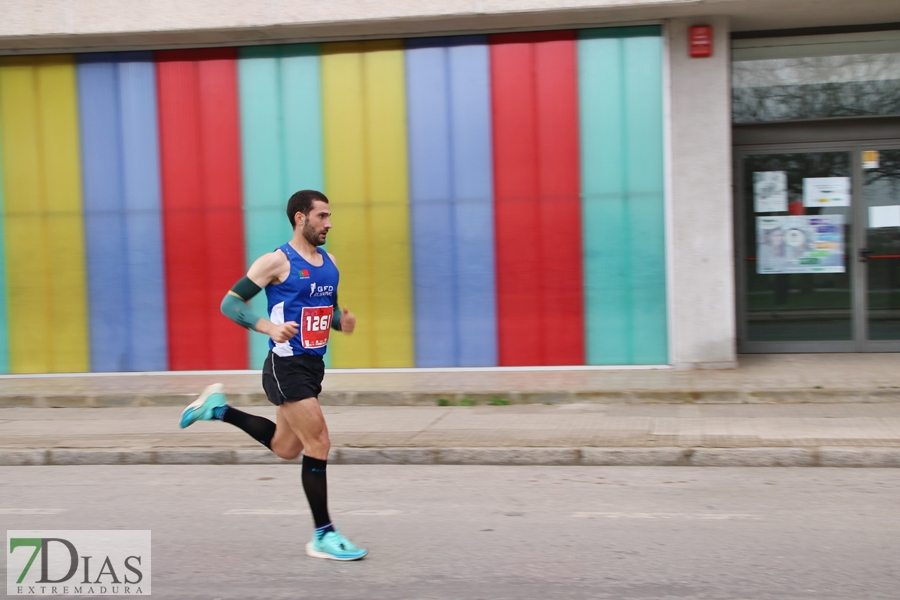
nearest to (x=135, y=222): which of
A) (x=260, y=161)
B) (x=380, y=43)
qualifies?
(x=260, y=161)

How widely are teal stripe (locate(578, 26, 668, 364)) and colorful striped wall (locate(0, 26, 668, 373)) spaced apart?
2cm

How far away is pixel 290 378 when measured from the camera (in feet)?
16.5

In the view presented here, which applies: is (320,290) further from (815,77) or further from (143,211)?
(815,77)

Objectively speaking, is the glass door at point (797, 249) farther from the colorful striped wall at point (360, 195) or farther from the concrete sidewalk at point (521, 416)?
the colorful striped wall at point (360, 195)

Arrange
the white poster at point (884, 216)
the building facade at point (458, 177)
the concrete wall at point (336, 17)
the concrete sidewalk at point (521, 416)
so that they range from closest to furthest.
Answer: the concrete sidewalk at point (521, 416)
the concrete wall at point (336, 17)
the building facade at point (458, 177)
the white poster at point (884, 216)

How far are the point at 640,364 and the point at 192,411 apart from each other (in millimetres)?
7451

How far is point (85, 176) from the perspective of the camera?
40.8ft

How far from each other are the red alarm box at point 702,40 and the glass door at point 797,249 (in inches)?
63.9

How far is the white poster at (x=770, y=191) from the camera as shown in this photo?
12.3m

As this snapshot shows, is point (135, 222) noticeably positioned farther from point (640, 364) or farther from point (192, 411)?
point (192, 411)

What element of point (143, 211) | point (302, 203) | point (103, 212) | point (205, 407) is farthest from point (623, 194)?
point (205, 407)

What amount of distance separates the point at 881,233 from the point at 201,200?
8595 mm

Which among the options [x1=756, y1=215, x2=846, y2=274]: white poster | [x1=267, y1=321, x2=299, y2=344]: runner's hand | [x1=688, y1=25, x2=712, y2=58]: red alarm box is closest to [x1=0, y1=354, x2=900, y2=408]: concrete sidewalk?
[x1=756, y1=215, x2=846, y2=274]: white poster

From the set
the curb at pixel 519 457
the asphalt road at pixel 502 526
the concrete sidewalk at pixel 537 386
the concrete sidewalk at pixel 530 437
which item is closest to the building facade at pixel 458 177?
the concrete sidewalk at pixel 537 386
